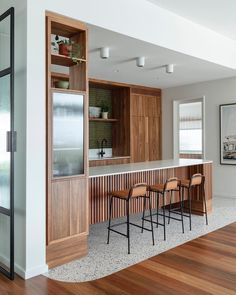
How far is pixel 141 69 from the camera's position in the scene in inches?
223

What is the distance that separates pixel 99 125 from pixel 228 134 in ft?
9.84

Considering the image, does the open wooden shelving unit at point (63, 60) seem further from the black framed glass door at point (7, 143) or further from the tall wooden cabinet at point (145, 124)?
the tall wooden cabinet at point (145, 124)

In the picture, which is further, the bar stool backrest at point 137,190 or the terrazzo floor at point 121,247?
the bar stool backrest at point 137,190

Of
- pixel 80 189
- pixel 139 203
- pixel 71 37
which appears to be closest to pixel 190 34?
pixel 71 37

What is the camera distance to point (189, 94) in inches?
289

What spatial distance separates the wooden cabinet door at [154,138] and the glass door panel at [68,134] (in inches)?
178

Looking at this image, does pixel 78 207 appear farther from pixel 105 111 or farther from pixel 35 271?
pixel 105 111

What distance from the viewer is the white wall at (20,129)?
9.47 ft

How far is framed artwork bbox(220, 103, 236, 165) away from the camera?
21.5 feet

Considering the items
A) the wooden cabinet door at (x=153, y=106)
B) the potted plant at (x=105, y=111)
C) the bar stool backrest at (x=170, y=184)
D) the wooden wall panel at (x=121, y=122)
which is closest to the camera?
the bar stool backrest at (x=170, y=184)

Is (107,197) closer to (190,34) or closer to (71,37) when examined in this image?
(71,37)

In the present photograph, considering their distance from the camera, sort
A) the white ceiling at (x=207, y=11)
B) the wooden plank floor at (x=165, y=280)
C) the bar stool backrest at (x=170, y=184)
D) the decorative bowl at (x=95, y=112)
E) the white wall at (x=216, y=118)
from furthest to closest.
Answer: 1. the decorative bowl at (x=95, y=112)
2. the white wall at (x=216, y=118)
3. the bar stool backrest at (x=170, y=184)
4. the white ceiling at (x=207, y=11)
5. the wooden plank floor at (x=165, y=280)

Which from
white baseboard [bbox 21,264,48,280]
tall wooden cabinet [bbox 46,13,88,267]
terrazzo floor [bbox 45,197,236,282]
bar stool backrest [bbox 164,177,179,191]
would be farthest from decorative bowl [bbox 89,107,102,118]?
white baseboard [bbox 21,264,48,280]


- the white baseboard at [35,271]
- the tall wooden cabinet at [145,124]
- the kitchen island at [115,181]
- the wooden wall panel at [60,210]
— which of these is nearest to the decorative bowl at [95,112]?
the tall wooden cabinet at [145,124]
